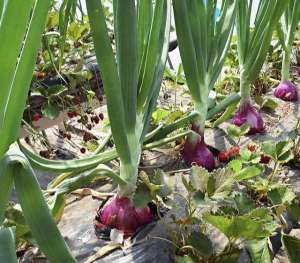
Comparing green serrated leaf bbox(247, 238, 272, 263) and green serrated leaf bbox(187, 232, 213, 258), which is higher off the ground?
green serrated leaf bbox(187, 232, 213, 258)

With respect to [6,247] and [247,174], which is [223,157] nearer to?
[247,174]

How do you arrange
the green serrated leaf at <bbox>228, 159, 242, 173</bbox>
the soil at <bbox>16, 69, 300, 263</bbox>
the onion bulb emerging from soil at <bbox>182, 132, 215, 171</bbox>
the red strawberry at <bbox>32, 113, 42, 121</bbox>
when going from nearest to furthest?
1. the soil at <bbox>16, 69, 300, 263</bbox>
2. the green serrated leaf at <bbox>228, 159, 242, 173</bbox>
3. the onion bulb emerging from soil at <bbox>182, 132, 215, 171</bbox>
4. the red strawberry at <bbox>32, 113, 42, 121</bbox>

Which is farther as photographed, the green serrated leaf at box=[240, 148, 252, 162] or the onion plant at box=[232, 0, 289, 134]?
the onion plant at box=[232, 0, 289, 134]

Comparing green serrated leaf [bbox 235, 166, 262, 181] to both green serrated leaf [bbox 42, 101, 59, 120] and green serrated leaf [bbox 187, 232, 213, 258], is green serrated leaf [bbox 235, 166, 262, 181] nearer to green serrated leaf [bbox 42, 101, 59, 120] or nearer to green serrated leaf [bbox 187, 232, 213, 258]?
green serrated leaf [bbox 187, 232, 213, 258]

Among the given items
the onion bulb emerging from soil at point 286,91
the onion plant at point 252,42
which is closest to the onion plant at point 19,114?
the onion plant at point 252,42

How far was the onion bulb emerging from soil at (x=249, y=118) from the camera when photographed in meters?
1.48

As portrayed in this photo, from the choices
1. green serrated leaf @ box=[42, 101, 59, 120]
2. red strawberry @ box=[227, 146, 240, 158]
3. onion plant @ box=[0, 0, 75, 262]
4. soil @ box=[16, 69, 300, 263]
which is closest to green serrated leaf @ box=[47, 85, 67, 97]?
green serrated leaf @ box=[42, 101, 59, 120]

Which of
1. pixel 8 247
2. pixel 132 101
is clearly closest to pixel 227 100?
pixel 132 101

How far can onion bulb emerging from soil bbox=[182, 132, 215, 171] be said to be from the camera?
4.12 ft

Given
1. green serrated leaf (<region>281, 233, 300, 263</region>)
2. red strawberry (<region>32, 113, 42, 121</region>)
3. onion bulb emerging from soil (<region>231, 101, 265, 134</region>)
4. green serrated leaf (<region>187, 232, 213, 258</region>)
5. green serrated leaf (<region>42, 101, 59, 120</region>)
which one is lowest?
green serrated leaf (<region>281, 233, 300, 263</region>)

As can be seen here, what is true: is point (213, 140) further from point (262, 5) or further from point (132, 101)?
point (132, 101)

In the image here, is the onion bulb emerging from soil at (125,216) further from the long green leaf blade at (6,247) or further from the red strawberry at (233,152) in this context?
the long green leaf blade at (6,247)

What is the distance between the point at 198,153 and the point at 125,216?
36cm

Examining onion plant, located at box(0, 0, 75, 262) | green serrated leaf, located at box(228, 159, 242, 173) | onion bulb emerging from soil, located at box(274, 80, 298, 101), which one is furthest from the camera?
onion bulb emerging from soil, located at box(274, 80, 298, 101)
